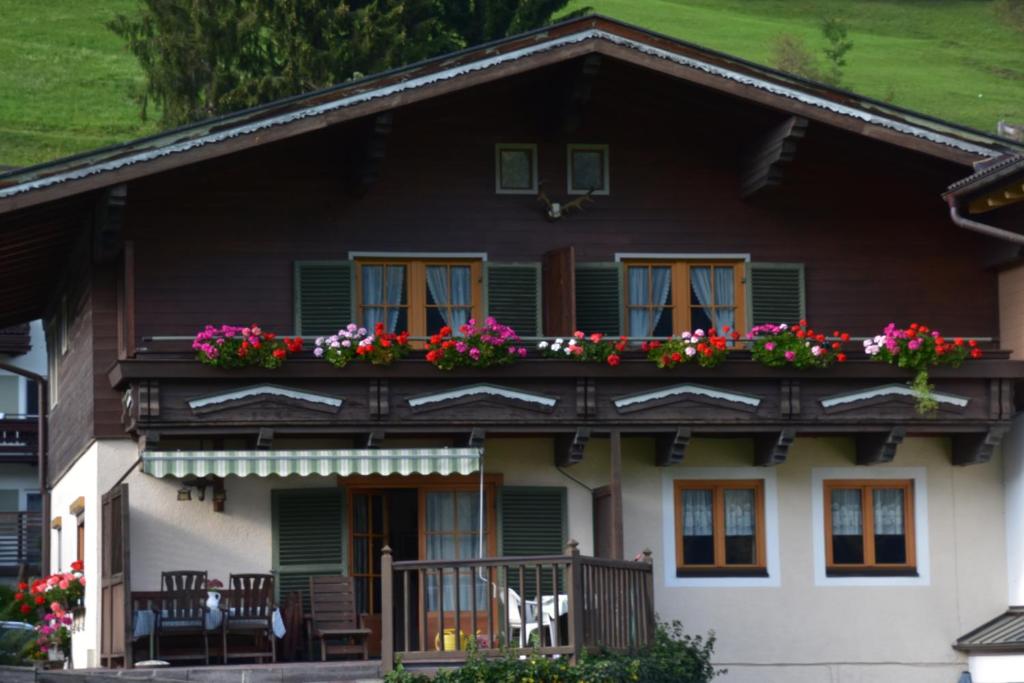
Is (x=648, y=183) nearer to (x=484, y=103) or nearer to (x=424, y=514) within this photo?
(x=484, y=103)

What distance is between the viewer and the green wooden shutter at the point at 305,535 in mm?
21172

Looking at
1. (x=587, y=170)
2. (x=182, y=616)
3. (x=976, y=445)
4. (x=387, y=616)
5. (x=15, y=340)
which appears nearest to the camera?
(x=387, y=616)

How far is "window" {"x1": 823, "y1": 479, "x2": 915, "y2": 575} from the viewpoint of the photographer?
2202 cm

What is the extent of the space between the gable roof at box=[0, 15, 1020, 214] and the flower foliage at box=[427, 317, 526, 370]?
7.71 feet

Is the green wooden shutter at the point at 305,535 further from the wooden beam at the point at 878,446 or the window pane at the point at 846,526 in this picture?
the wooden beam at the point at 878,446

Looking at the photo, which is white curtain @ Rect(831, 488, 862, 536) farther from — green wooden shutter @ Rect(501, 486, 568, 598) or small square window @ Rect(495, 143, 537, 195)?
small square window @ Rect(495, 143, 537, 195)

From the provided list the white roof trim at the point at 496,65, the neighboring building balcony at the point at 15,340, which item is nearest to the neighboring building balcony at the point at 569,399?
the white roof trim at the point at 496,65

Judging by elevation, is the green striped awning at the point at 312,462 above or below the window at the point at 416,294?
below

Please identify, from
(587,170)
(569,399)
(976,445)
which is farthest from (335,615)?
(976,445)

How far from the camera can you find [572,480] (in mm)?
21797

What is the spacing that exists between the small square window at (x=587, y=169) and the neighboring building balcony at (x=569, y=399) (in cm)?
232

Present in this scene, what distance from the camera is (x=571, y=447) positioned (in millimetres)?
21031

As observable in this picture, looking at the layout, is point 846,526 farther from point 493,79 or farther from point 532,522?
point 493,79

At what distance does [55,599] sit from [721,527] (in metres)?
7.00
